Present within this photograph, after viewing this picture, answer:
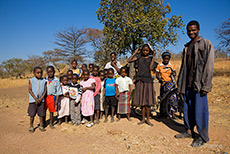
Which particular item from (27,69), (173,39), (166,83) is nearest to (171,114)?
(166,83)

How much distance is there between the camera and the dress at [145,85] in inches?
157

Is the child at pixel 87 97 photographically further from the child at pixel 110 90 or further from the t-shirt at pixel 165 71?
the t-shirt at pixel 165 71

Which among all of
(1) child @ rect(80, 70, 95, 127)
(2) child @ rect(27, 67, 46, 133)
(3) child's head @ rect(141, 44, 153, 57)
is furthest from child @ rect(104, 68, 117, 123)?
(2) child @ rect(27, 67, 46, 133)

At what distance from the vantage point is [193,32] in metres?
3.04

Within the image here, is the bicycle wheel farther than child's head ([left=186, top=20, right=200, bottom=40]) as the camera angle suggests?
Yes

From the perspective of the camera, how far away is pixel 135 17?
24.9 ft

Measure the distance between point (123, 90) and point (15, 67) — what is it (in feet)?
104

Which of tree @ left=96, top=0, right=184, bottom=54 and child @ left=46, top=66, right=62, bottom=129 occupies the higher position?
tree @ left=96, top=0, right=184, bottom=54

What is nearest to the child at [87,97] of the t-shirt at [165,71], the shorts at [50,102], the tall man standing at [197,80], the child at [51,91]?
the child at [51,91]

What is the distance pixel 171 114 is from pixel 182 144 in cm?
164

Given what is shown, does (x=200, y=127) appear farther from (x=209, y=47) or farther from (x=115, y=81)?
(x=115, y=81)

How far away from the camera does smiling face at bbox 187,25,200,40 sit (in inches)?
118

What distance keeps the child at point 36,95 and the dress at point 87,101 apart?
983 millimetres

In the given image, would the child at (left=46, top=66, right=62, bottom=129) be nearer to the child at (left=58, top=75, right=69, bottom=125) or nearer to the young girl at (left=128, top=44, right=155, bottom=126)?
the child at (left=58, top=75, right=69, bottom=125)
